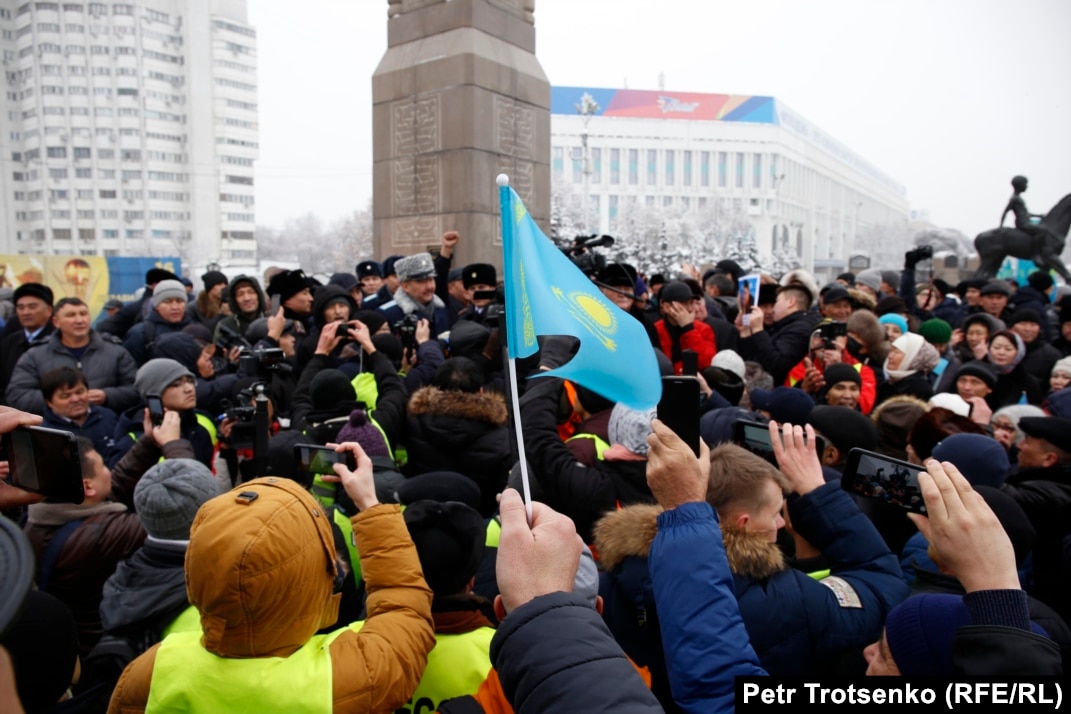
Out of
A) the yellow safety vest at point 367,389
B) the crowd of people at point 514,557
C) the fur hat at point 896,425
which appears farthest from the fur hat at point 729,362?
the yellow safety vest at point 367,389

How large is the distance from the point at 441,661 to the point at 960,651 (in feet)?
4.29

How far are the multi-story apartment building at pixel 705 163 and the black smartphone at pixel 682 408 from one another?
9098 centimetres

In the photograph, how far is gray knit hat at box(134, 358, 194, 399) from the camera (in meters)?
3.79

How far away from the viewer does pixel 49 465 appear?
175cm

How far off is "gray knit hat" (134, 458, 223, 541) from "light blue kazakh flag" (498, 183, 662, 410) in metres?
1.35

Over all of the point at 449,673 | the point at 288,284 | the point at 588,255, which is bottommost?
the point at 449,673

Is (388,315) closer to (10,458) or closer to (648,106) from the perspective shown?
(10,458)

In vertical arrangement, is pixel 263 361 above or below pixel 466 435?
above

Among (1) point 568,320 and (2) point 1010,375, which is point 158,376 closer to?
(1) point 568,320

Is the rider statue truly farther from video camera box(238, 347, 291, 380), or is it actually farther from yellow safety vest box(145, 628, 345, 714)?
yellow safety vest box(145, 628, 345, 714)

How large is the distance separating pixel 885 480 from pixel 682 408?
0.58 m

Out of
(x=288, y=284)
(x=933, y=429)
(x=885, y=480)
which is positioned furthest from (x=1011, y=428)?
(x=288, y=284)

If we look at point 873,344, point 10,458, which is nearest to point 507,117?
point 873,344

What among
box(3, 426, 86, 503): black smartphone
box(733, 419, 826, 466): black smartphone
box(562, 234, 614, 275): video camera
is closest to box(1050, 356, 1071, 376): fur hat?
box(562, 234, 614, 275): video camera
